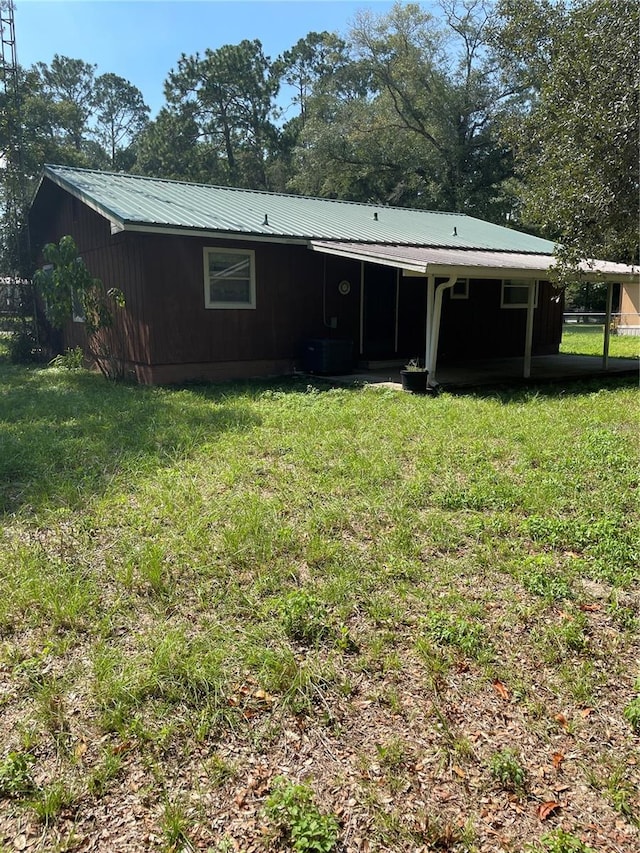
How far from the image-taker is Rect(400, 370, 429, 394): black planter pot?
8.88 meters

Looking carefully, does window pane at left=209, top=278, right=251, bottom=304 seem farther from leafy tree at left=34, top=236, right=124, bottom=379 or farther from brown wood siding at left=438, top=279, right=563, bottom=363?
brown wood siding at left=438, top=279, right=563, bottom=363

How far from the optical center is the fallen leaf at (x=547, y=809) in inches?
79.7

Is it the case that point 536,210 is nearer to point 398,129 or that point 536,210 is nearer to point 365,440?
point 365,440

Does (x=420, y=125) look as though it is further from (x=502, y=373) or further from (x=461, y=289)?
(x=502, y=373)

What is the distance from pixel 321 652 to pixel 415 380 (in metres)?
6.47

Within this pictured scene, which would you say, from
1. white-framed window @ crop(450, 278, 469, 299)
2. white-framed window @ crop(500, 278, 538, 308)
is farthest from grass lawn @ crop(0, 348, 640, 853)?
white-framed window @ crop(500, 278, 538, 308)

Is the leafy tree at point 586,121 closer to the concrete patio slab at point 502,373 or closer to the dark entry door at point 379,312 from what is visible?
the concrete patio slab at point 502,373

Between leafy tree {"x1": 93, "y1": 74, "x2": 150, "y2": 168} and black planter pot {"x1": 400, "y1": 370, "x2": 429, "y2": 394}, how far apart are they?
4388 centimetres

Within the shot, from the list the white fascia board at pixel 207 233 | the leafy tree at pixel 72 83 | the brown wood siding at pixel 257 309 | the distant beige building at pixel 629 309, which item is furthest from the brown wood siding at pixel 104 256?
the leafy tree at pixel 72 83

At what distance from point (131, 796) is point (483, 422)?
17.8 feet

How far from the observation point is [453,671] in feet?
→ 8.80

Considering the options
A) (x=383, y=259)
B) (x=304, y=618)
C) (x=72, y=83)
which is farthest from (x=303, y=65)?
(x=304, y=618)

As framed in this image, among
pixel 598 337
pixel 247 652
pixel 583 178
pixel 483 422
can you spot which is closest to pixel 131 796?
pixel 247 652

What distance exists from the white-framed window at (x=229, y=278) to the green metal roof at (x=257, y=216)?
53 cm
